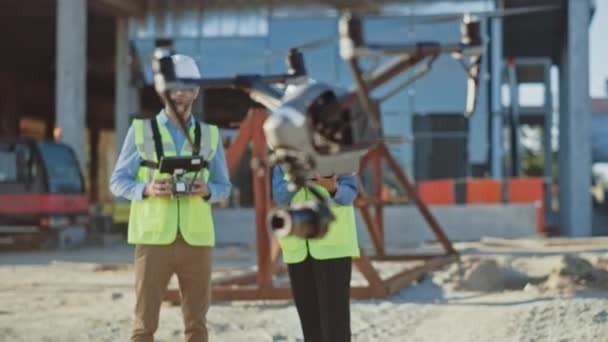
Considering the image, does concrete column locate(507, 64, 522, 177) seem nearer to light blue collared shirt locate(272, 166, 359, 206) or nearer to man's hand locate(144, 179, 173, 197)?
light blue collared shirt locate(272, 166, 359, 206)

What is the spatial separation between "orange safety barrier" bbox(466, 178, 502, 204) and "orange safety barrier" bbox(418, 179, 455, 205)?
18.9 inches

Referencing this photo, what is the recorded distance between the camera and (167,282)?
13.2ft

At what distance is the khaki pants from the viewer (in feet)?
13.0

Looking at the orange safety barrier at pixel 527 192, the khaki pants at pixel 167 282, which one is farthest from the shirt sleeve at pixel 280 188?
the orange safety barrier at pixel 527 192

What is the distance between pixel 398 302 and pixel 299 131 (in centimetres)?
614

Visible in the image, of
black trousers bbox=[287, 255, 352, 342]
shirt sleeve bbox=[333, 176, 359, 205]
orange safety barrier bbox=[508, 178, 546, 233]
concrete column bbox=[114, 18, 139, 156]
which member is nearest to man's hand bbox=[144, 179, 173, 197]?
black trousers bbox=[287, 255, 352, 342]

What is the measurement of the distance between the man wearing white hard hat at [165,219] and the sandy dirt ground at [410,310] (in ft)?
7.33

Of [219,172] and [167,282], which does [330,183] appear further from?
[167,282]

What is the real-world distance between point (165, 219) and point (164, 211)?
0.14 ft

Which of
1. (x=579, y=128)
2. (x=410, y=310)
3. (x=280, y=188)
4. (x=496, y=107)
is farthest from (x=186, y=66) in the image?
(x=496, y=107)

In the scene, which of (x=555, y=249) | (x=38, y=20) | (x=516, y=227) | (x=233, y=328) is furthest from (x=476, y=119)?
(x=233, y=328)

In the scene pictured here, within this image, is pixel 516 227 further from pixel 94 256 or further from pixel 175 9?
pixel 175 9

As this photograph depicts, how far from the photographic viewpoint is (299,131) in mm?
2164

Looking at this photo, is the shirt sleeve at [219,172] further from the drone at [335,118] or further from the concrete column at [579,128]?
the concrete column at [579,128]
